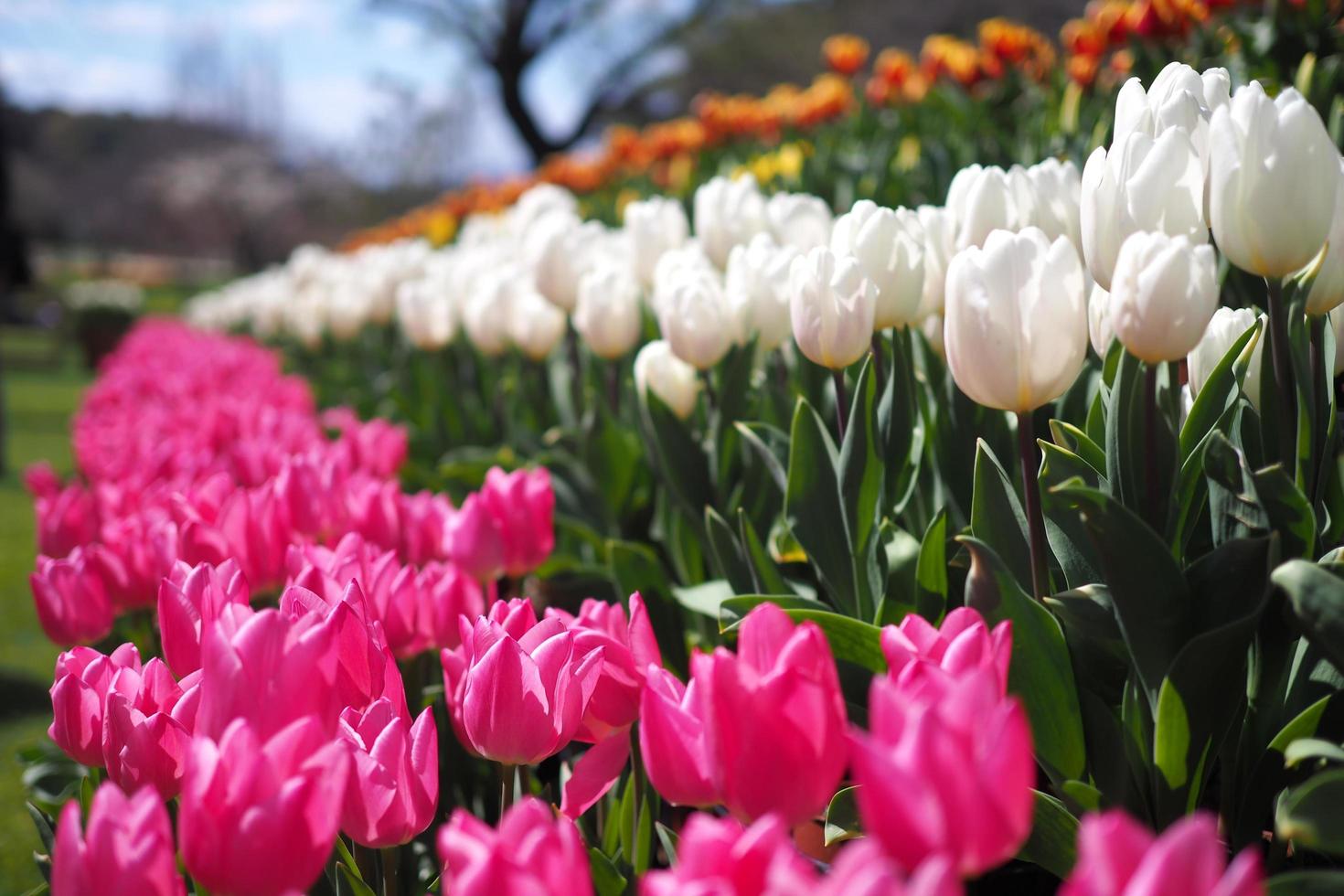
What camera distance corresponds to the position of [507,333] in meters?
3.09

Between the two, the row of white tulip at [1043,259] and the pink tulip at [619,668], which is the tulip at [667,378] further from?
the pink tulip at [619,668]

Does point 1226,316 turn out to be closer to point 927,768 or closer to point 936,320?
point 936,320

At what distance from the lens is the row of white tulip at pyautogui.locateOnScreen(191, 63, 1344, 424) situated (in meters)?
0.97

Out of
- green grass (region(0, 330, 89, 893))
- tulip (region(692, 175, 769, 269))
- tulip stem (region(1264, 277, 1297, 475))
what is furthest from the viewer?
green grass (region(0, 330, 89, 893))

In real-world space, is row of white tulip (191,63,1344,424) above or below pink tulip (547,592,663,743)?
above

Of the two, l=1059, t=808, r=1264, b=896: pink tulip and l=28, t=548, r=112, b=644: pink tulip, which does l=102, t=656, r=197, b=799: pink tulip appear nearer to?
l=28, t=548, r=112, b=644: pink tulip

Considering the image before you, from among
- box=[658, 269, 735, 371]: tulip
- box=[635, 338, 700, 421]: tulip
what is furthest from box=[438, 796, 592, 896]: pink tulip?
box=[635, 338, 700, 421]: tulip

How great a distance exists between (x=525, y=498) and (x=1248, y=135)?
3.27ft

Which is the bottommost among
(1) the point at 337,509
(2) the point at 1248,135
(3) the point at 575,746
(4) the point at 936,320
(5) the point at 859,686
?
(3) the point at 575,746

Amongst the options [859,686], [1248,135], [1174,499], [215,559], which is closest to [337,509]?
[215,559]

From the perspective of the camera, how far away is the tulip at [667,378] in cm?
195

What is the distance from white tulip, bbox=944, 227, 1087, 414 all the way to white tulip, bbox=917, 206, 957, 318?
446 millimetres

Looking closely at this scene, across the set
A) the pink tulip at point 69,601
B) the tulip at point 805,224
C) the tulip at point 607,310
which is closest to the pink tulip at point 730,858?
the pink tulip at point 69,601

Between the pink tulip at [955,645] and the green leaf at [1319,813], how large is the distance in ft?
0.63
